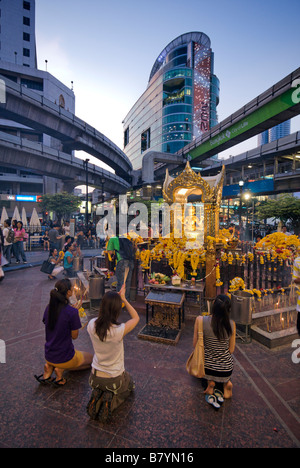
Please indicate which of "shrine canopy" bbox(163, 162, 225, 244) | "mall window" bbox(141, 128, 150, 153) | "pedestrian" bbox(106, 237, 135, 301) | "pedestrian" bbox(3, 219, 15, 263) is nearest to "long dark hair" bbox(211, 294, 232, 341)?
"pedestrian" bbox(106, 237, 135, 301)

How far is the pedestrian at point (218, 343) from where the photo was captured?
3.07 meters

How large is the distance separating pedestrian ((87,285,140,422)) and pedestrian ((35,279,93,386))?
1.94 ft

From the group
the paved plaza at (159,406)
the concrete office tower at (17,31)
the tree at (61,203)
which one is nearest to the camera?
the paved plaza at (159,406)

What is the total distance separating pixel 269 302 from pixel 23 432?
6.23m

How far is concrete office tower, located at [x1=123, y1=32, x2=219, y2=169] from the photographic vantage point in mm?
63250

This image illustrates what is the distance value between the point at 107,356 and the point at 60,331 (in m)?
0.86

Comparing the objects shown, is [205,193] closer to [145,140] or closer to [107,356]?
[107,356]

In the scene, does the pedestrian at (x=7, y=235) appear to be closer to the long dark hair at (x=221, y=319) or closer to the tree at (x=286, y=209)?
Result: the long dark hair at (x=221, y=319)

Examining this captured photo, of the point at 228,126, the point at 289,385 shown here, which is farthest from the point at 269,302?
the point at 228,126

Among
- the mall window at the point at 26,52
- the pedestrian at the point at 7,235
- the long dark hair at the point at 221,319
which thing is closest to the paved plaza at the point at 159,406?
the long dark hair at the point at 221,319

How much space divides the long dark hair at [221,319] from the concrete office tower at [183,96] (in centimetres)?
6556

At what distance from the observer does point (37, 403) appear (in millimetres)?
3176

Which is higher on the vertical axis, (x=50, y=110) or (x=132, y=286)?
(x=50, y=110)

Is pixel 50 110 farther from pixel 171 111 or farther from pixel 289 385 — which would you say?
pixel 171 111
